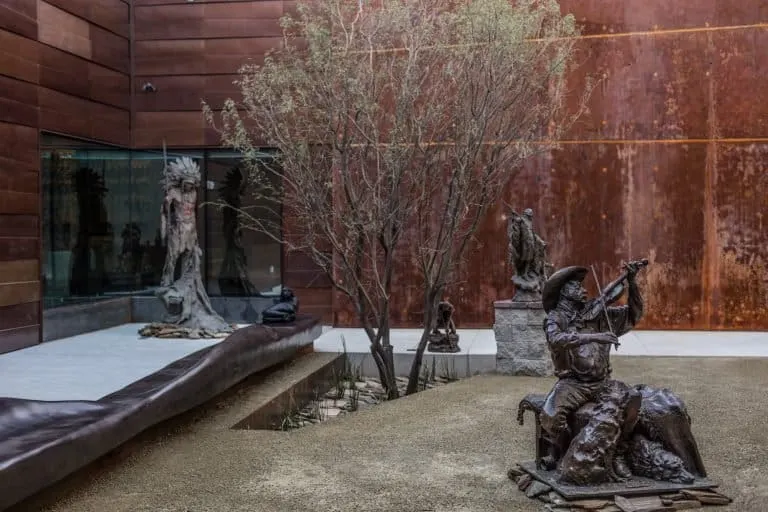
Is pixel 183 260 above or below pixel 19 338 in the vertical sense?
above

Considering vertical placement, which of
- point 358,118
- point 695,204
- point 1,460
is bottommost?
point 1,460

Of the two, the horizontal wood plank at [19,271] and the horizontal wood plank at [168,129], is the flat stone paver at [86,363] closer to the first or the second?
the horizontal wood plank at [19,271]

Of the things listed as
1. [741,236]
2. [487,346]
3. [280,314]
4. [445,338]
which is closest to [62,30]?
[280,314]

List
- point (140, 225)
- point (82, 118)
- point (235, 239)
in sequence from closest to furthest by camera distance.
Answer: point (82, 118), point (235, 239), point (140, 225)

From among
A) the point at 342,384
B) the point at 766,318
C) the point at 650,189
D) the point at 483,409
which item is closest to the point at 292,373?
the point at 342,384

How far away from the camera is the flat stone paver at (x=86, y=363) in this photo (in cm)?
762

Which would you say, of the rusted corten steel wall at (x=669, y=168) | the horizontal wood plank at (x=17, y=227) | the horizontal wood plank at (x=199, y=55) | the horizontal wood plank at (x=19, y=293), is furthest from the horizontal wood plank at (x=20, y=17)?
the rusted corten steel wall at (x=669, y=168)

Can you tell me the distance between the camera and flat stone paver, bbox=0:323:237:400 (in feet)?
25.0

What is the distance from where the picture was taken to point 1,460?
400 centimetres

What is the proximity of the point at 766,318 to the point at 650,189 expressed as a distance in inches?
110

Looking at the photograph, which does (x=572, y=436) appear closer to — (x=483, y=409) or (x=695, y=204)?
(x=483, y=409)

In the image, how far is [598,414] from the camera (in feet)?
15.6

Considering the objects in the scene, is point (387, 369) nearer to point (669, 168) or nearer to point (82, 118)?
point (669, 168)

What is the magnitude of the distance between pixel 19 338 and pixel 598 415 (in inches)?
344
